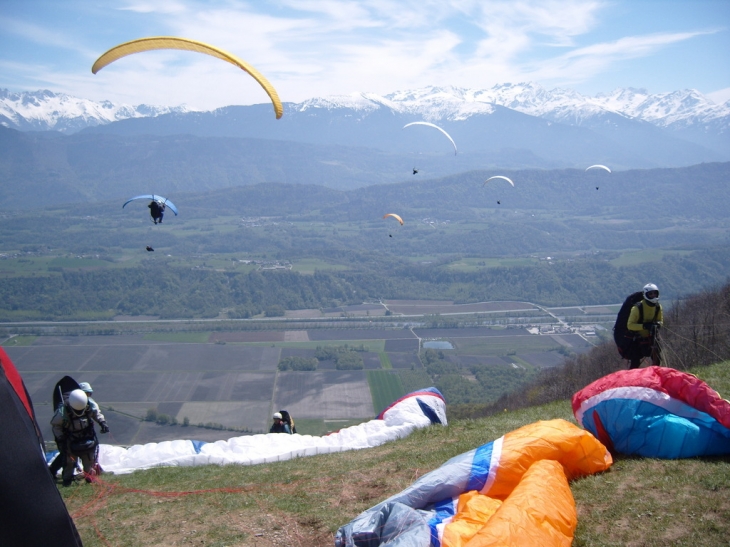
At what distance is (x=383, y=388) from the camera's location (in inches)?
1709

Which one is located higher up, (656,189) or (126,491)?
(656,189)

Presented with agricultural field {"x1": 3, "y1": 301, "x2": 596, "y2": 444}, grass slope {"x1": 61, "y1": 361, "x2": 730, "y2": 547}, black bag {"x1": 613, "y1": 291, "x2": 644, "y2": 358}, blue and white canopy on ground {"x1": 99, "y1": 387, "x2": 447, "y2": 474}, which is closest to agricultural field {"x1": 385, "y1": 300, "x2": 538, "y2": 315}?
agricultural field {"x1": 3, "y1": 301, "x2": 596, "y2": 444}

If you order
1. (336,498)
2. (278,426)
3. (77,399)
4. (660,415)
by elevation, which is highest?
(660,415)

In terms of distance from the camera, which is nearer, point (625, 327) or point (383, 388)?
point (625, 327)

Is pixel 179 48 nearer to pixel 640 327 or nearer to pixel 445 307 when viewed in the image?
pixel 640 327

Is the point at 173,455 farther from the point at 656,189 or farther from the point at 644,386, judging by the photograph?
the point at 656,189

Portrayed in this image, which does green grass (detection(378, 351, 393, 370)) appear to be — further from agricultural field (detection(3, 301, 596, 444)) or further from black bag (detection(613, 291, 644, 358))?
black bag (detection(613, 291, 644, 358))

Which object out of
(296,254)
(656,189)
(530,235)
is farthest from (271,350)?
(656,189)

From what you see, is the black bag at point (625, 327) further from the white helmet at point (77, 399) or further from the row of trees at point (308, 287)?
the row of trees at point (308, 287)

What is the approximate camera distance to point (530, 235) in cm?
12744

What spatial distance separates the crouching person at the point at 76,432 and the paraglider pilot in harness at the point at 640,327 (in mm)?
8321

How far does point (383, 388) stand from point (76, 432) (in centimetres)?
3599

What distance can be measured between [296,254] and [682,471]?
350 ft

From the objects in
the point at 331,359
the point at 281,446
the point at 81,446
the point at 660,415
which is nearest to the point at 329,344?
the point at 331,359
